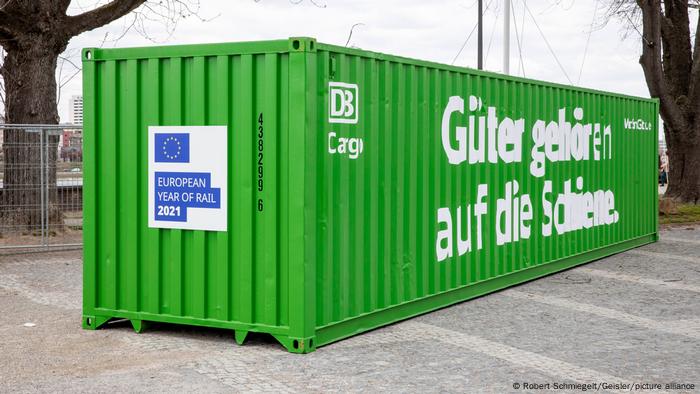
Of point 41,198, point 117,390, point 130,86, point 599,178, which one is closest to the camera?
point 117,390

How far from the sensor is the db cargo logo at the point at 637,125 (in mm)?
15373

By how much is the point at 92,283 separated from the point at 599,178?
8.21 meters

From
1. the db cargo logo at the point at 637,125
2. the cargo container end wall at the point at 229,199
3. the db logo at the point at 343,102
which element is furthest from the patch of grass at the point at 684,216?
the cargo container end wall at the point at 229,199

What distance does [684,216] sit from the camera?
69.9ft

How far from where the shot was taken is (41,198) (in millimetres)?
15188

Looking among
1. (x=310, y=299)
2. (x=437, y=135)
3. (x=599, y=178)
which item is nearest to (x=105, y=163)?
(x=310, y=299)

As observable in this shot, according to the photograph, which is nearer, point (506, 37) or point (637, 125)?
point (637, 125)

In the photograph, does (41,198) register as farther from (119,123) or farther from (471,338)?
(471,338)

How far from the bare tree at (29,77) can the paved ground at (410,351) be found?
4.65 m

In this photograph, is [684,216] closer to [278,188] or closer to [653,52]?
[653,52]

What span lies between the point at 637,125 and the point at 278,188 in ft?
31.9

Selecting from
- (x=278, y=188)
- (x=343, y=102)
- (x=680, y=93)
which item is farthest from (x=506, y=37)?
(x=278, y=188)

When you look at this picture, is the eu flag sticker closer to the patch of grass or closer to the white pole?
the patch of grass

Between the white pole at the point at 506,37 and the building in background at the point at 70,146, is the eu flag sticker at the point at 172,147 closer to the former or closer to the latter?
the building in background at the point at 70,146
